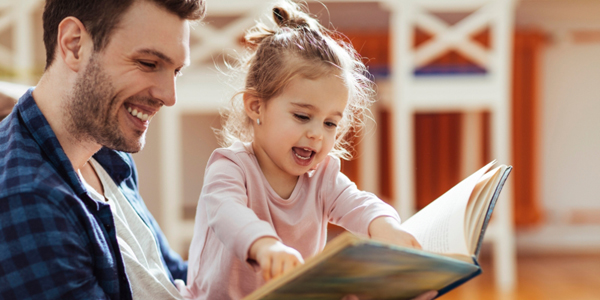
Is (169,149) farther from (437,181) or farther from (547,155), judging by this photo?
(547,155)

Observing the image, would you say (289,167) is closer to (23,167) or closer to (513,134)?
(23,167)

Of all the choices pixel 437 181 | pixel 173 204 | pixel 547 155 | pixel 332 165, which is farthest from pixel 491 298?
pixel 332 165

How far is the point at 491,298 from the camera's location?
2074mm

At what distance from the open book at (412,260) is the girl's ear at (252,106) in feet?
0.97

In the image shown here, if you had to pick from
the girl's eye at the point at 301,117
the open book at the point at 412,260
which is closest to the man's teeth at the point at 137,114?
the girl's eye at the point at 301,117

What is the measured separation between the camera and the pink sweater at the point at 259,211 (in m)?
0.81

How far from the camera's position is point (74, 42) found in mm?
758

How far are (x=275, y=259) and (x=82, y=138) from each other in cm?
35

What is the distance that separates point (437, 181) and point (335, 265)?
85.2 inches

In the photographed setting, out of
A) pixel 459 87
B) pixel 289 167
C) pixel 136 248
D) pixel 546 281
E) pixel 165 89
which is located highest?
pixel 459 87

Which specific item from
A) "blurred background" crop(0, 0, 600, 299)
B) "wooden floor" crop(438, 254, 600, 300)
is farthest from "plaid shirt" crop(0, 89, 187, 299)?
"wooden floor" crop(438, 254, 600, 300)

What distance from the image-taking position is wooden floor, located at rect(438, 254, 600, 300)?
210cm

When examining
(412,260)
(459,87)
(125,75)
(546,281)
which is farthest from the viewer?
(546,281)

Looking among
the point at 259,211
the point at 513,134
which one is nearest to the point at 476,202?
the point at 259,211
